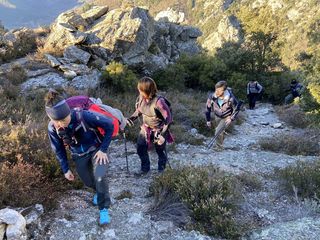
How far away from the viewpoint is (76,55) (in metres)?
13.5

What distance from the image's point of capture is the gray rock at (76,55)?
13.4 meters

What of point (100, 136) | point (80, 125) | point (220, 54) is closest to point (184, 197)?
point (100, 136)

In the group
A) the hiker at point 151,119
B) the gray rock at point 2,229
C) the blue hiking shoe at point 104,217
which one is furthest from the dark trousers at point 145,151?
the gray rock at point 2,229

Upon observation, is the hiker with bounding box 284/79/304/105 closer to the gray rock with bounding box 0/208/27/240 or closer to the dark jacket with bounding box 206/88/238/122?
the dark jacket with bounding box 206/88/238/122

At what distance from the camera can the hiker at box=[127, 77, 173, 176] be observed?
5.50 meters

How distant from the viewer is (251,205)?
541cm

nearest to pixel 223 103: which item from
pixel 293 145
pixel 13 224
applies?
pixel 293 145

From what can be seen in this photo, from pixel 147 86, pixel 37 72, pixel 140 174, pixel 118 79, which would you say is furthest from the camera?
pixel 118 79

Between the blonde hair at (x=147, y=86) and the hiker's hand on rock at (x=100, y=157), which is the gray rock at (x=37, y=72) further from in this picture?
the hiker's hand on rock at (x=100, y=157)

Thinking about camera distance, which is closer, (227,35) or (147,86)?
(147,86)

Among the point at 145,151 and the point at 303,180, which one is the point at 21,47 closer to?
the point at 145,151

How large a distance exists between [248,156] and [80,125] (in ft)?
17.7

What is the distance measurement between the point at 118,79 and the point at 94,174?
8.74 metres

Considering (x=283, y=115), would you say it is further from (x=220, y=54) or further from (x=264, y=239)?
(x=264, y=239)
